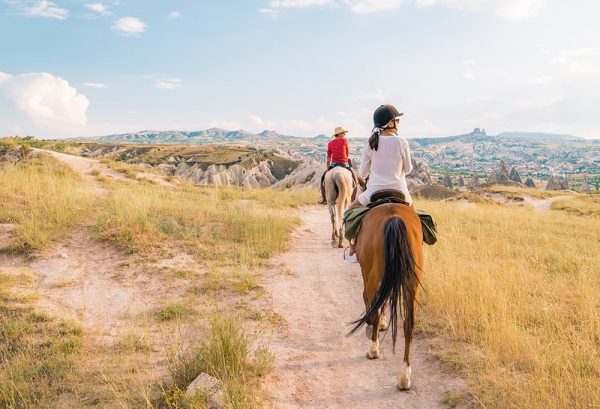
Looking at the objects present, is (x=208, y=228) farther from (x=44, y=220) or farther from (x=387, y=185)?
(x=387, y=185)

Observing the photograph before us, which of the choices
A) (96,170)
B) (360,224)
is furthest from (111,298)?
(96,170)

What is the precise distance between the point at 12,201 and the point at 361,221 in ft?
35.7

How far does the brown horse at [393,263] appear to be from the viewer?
4629mm

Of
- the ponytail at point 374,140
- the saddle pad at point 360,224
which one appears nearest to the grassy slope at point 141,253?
the saddle pad at point 360,224

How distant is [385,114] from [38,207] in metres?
10.4

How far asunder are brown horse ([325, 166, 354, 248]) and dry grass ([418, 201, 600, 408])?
9.78ft

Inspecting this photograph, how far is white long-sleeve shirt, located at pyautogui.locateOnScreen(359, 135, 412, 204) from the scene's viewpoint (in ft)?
19.3

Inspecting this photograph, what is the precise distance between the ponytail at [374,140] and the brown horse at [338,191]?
559 centimetres

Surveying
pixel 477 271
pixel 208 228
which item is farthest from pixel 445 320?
pixel 208 228

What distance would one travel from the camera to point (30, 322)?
6.29 metres

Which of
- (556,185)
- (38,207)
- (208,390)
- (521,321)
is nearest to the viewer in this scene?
(208,390)

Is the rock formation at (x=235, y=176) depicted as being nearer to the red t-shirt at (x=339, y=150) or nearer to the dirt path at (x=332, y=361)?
the red t-shirt at (x=339, y=150)

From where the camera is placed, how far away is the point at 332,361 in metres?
5.64

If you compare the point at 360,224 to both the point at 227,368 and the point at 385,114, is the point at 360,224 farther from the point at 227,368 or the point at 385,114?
the point at 227,368
